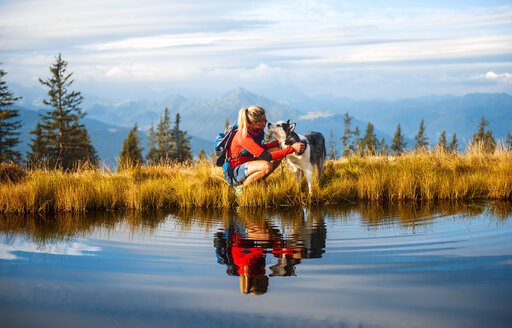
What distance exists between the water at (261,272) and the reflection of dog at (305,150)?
1.43m

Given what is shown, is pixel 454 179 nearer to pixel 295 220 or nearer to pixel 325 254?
pixel 295 220

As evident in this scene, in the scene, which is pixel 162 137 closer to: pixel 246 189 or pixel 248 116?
pixel 246 189

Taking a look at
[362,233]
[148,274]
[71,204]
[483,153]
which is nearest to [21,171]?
[71,204]

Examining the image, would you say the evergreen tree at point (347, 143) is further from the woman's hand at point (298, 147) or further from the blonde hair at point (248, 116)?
the blonde hair at point (248, 116)

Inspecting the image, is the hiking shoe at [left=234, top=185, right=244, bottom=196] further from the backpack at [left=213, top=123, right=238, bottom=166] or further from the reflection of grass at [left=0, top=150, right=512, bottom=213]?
the backpack at [left=213, top=123, right=238, bottom=166]

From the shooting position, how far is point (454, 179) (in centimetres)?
963

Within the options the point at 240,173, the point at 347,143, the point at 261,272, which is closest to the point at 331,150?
the point at 240,173

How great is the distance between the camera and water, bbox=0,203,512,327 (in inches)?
140

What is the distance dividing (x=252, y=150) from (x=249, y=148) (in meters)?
0.06

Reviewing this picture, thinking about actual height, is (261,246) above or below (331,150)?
below

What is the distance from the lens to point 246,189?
861 centimetres

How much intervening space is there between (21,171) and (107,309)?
7976mm

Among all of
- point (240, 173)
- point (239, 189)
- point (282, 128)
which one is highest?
point (282, 128)

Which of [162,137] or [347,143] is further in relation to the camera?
[347,143]
